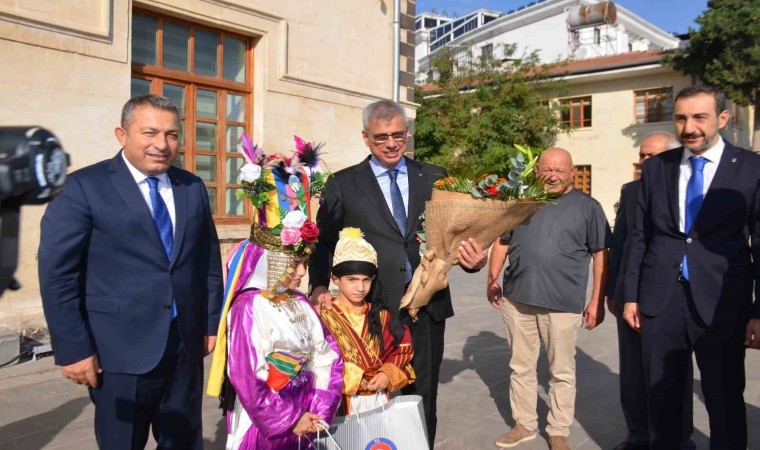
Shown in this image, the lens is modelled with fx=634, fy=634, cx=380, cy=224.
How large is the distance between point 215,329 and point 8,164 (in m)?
2.28

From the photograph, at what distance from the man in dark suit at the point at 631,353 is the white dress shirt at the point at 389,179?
4.99ft

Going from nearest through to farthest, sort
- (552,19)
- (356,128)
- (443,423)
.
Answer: (443,423)
(356,128)
(552,19)

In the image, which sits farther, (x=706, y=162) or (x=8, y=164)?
(x=706, y=162)

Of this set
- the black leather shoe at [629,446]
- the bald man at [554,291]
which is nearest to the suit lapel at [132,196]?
the bald man at [554,291]

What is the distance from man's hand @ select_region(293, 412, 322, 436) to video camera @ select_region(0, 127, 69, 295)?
1969 millimetres

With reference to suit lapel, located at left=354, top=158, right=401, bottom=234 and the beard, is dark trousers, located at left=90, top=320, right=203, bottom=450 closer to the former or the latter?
suit lapel, located at left=354, top=158, right=401, bottom=234

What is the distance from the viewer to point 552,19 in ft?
107

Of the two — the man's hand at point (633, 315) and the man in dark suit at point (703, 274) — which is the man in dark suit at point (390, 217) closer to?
the man's hand at point (633, 315)

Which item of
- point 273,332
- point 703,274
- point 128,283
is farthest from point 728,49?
point 128,283

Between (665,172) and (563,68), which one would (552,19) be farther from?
(665,172)

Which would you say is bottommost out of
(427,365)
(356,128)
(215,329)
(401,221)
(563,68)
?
(427,365)

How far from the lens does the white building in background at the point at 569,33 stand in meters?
29.1

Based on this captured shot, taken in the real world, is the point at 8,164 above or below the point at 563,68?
below

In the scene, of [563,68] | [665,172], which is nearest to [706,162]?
[665,172]
